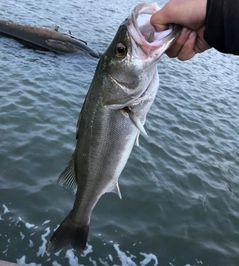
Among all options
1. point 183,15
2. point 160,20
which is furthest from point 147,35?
point 183,15

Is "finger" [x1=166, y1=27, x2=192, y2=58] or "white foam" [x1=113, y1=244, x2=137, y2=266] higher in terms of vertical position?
"finger" [x1=166, y1=27, x2=192, y2=58]

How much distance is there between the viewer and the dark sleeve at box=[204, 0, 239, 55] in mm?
2381

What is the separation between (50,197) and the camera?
5754mm

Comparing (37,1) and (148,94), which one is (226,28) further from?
(37,1)

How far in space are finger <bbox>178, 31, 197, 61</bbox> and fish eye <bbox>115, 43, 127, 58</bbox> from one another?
26.8 inches

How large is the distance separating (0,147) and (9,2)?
12.7 meters

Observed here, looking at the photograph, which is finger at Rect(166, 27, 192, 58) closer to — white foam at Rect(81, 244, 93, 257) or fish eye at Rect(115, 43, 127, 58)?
fish eye at Rect(115, 43, 127, 58)

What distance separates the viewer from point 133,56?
8.37ft

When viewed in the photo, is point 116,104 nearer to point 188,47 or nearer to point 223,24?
point 188,47

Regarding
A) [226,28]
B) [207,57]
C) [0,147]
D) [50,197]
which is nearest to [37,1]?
[207,57]

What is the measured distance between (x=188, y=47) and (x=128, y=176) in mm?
4076

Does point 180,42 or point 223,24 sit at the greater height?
point 223,24

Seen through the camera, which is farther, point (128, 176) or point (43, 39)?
point (43, 39)

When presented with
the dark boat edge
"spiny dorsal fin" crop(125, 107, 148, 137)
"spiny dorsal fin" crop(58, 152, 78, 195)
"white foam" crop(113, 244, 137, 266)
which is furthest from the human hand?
the dark boat edge
